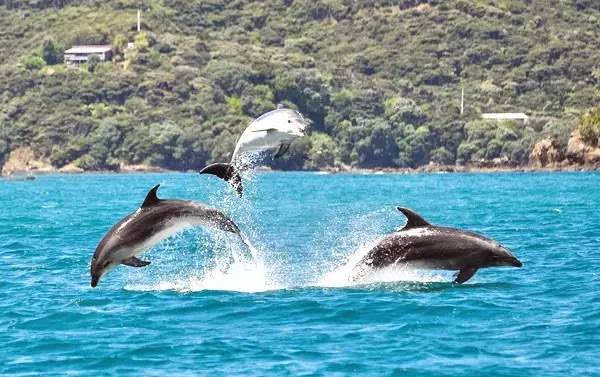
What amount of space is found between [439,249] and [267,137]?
13.8ft

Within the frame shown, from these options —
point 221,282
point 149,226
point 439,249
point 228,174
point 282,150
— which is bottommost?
point 221,282

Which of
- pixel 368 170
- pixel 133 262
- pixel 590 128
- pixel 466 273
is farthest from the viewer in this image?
pixel 368 170

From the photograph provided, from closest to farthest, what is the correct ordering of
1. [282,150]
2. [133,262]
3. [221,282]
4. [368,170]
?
1. [282,150]
2. [133,262]
3. [221,282]
4. [368,170]

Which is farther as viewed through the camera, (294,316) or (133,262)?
(133,262)

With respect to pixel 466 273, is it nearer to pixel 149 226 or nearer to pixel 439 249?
pixel 439 249

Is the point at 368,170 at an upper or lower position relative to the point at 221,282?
lower

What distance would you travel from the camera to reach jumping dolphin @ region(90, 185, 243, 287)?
66.9 feet

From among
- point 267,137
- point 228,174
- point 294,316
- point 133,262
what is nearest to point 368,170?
point 133,262

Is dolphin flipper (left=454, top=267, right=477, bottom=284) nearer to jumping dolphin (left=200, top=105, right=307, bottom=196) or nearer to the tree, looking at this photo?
jumping dolphin (left=200, top=105, right=307, bottom=196)

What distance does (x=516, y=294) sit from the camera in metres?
22.2

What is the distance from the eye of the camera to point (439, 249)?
21359mm

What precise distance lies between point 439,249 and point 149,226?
183 inches

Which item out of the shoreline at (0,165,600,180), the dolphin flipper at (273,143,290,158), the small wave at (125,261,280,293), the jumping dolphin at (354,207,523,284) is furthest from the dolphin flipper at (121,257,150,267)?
the shoreline at (0,165,600,180)

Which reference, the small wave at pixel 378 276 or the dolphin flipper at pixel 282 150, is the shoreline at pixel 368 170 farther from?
the dolphin flipper at pixel 282 150
